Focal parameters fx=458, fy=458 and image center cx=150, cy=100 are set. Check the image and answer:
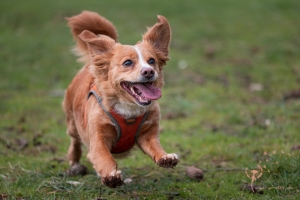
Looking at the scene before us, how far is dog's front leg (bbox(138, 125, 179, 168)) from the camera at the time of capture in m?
3.91

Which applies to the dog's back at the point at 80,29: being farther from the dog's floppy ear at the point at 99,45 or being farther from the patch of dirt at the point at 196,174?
the patch of dirt at the point at 196,174

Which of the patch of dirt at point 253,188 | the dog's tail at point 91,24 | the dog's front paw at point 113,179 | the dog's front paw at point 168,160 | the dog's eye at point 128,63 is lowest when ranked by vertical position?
the patch of dirt at point 253,188

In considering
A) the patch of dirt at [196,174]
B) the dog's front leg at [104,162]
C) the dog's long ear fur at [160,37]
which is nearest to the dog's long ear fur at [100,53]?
the dog's long ear fur at [160,37]

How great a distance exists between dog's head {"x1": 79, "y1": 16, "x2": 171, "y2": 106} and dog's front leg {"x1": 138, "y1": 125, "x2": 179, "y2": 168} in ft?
1.26

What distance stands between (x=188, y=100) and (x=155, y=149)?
4531 mm

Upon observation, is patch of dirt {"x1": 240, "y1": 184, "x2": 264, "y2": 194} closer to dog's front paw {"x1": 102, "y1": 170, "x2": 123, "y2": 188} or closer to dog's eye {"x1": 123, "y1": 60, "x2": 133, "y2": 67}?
dog's front paw {"x1": 102, "y1": 170, "x2": 123, "y2": 188}

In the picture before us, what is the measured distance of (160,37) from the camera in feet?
15.6

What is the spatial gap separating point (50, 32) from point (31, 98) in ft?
14.2

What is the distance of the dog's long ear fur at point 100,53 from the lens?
4.62 metres

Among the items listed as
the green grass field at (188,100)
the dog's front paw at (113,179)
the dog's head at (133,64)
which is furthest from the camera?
the green grass field at (188,100)

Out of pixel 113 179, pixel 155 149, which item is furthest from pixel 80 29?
pixel 113 179

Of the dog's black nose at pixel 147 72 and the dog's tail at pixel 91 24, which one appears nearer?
the dog's black nose at pixel 147 72

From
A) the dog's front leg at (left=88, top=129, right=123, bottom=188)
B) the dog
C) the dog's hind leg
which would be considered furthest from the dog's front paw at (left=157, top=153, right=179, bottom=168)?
the dog's hind leg

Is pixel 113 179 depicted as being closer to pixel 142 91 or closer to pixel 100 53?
pixel 142 91
